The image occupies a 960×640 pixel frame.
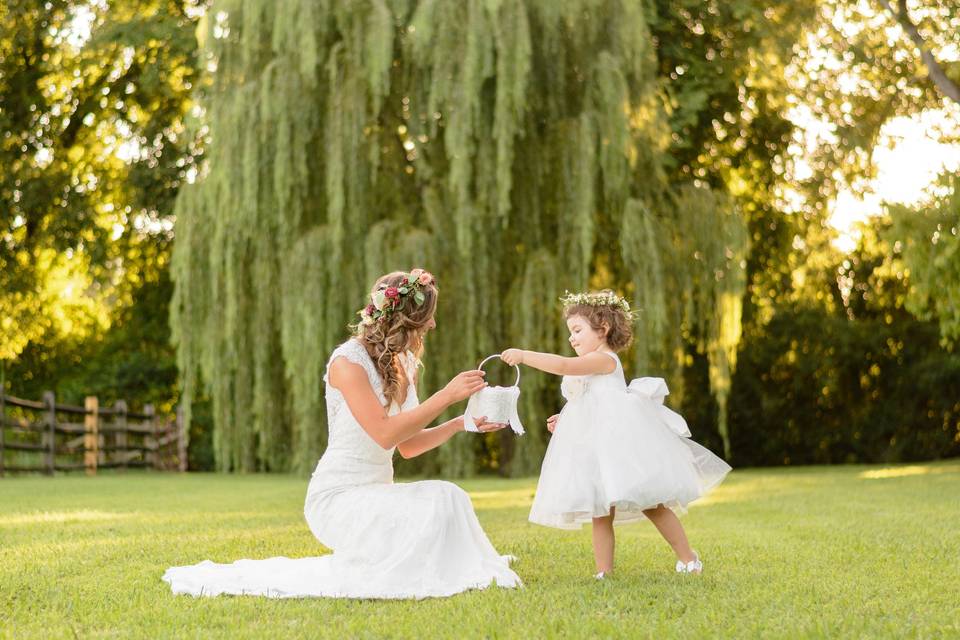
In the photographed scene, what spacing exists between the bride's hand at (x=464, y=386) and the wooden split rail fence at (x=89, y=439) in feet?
45.8

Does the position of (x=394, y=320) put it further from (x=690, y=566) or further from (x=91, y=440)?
(x=91, y=440)

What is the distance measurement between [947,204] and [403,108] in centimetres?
670

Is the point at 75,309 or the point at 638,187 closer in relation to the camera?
the point at 638,187

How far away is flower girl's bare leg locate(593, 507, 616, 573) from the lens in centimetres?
560

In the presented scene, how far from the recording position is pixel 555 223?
50.9 feet

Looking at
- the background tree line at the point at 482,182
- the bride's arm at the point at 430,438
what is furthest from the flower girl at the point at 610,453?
the background tree line at the point at 482,182

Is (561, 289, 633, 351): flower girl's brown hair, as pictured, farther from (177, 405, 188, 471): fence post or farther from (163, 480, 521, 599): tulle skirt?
(177, 405, 188, 471): fence post

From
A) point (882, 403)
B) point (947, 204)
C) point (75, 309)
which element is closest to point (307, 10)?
point (947, 204)

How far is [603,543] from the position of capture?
18.4 ft

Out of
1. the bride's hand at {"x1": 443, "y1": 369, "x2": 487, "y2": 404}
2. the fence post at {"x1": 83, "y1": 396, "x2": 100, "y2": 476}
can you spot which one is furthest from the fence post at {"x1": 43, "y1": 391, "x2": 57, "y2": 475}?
the bride's hand at {"x1": 443, "y1": 369, "x2": 487, "y2": 404}

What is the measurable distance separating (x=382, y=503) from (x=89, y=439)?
1567 cm

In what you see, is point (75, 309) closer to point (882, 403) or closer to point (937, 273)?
point (882, 403)

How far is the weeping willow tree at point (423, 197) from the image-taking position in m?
14.4

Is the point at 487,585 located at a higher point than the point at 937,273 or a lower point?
lower
